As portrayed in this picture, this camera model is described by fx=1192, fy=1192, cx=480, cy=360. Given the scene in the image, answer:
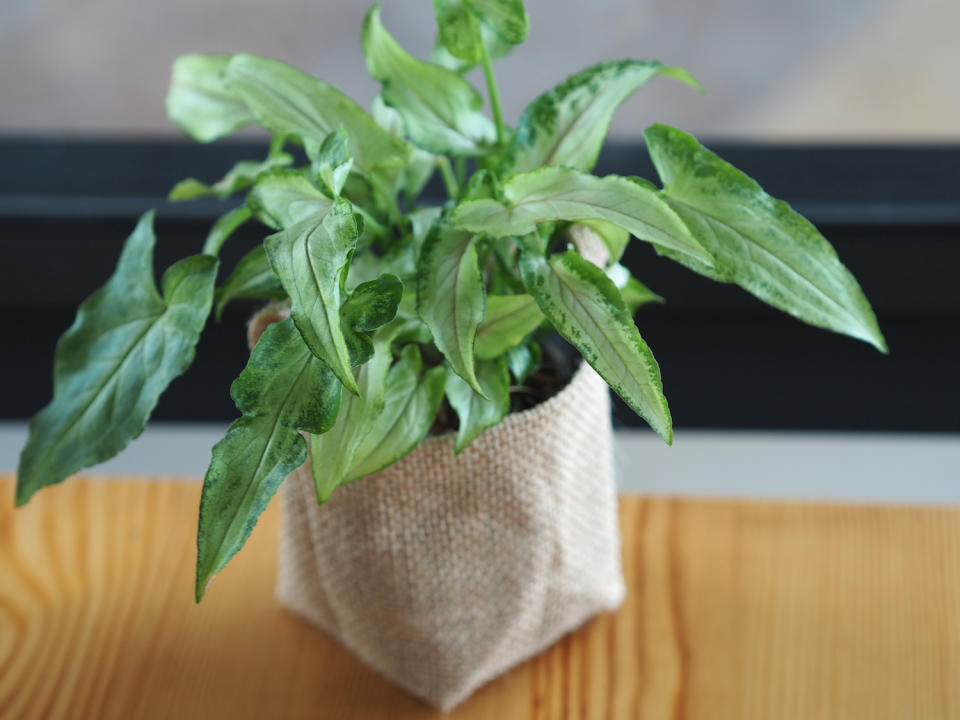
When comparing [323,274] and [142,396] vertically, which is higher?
[323,274]

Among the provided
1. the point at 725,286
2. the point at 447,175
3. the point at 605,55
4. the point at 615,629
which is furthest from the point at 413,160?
the point at 605,55

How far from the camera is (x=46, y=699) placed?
69 cm

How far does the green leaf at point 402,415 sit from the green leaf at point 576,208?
0.09 m

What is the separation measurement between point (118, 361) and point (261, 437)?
14cm

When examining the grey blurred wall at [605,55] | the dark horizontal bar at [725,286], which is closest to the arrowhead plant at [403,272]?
the dark horizontal bar at [725,286]

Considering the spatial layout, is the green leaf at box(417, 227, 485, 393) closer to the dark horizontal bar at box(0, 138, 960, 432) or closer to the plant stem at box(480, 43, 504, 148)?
the plant stem at box(480, 43, 504, 148)

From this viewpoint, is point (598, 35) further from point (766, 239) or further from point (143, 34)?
point (766, 239)

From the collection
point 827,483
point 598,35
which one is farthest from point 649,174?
point 827,483

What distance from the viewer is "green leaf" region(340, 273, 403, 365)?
1.66 ft

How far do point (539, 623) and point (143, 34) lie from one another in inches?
36.0

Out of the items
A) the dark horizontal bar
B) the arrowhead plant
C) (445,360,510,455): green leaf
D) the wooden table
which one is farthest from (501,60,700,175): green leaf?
the dark horizontal bar

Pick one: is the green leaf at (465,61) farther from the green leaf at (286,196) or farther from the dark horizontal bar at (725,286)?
the dark horizontal bar at (725,286)

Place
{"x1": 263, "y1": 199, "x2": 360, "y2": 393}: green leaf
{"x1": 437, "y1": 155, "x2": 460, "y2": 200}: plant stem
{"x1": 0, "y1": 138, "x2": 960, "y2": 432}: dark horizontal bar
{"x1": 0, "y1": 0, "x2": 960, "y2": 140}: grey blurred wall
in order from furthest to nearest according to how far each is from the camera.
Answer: {"x1": 0, "y1": 0, "x2": 960, "y2": 140}: grey blurred wall
{"x1": 0, "y1": 138, "x2": 960, "y2": 432}: dark horizontal bar
{"x1": 437, "y1": 155, "x2": 460, "y2": 200}: plant stem
{"x1": 263, "y1": 199, "x2": 360, "y2": 393}: green leaf

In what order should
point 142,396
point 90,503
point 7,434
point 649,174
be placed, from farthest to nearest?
point 7,434, point 649,174, point 90,503, point 142,396
